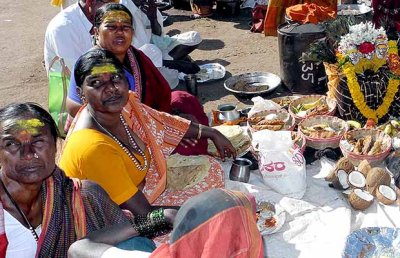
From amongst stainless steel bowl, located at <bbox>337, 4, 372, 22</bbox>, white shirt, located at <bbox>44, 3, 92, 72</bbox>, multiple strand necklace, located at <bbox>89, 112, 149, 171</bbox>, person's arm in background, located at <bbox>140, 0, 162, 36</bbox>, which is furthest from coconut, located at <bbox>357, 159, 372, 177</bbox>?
person's arm in background, located at <bbox>140, 0, 162, 36</bbox>

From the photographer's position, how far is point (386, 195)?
308 centimetres

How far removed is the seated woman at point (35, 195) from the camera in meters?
2.08

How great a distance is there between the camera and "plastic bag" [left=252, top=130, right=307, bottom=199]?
10.5ft

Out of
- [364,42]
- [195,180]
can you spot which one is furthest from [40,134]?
[364,42]

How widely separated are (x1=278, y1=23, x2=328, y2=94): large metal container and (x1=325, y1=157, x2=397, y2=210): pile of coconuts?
5.85ft

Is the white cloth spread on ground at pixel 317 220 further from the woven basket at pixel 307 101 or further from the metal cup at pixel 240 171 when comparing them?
the woven basket at pixel 307 101

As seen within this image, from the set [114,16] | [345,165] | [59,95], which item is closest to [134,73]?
[114,16]

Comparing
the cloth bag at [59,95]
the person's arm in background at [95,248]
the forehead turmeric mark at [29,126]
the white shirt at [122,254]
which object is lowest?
the cloth bag at [59,95]

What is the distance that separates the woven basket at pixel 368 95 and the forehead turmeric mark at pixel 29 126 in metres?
2.46

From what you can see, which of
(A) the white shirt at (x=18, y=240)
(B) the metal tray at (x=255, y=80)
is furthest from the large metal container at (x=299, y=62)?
(A) the white shirt at (x=18, y=240)

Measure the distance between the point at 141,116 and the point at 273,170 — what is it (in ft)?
2.74

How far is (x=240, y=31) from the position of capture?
7332 mm

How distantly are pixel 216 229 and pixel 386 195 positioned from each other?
6.59 feet

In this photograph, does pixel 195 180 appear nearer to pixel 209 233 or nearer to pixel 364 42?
pixel 364 42
